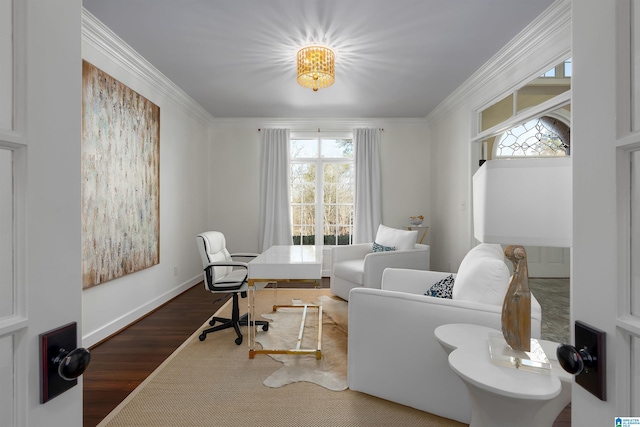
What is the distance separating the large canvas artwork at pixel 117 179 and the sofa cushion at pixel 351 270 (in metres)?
2.18

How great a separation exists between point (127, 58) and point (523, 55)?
3824mm

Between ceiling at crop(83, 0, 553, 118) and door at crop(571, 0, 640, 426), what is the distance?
2.31 m

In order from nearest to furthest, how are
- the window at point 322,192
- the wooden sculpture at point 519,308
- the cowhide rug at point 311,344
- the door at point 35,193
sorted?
the door at point 35,193
the wooden sculpture at point 519,308
the cowhide rug at point 311,344
the window at point 322,192

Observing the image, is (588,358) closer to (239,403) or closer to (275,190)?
(239,403)

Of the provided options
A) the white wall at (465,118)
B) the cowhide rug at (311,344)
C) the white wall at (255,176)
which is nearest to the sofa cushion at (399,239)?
the white wall at (465,118)

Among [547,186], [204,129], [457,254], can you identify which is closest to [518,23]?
[547,186]

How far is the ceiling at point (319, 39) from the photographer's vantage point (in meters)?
2.45

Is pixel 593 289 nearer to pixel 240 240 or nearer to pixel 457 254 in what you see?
pixel 457 254

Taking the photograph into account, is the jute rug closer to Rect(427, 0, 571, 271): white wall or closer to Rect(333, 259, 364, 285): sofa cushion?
Rect(333, 259, 364, 285): sofa cushion

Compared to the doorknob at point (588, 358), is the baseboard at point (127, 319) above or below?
below

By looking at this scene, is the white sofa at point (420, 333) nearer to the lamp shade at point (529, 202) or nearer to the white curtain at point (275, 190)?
the lamp shade at point (529, 202)

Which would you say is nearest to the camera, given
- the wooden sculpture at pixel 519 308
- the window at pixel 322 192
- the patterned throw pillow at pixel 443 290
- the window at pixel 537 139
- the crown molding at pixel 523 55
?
the wooden sculpture at pixel 519 308

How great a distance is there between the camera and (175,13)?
2506mm

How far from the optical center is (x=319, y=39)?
9.57 feet
